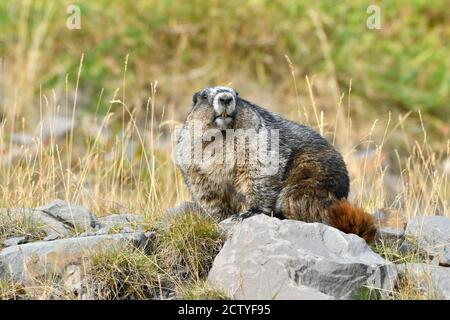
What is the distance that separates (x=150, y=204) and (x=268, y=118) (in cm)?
112

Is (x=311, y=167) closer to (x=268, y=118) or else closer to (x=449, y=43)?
(x=268, y=118)

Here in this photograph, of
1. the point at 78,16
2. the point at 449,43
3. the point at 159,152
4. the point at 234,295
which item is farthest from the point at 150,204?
the point at 449,43

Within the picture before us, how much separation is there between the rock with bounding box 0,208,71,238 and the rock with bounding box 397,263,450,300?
232cm

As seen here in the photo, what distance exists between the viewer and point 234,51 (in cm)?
1405

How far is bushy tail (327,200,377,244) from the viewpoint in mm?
6051

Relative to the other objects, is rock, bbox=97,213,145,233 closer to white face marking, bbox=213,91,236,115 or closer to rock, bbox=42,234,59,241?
rock, bbox=42,234,59,241

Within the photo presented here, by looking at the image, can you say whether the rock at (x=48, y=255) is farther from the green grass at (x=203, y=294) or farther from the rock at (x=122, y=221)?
the green grass at (x=203, y=294)

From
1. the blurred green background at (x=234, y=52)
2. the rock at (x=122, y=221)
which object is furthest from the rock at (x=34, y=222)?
the blurred green background at (x=234, y=52)

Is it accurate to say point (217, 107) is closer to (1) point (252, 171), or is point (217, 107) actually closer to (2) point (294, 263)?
(1) point (252, 171)

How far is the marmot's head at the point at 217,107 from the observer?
6410 millimetres

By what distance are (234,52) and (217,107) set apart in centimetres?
775

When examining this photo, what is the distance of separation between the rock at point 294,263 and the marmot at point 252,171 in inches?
23.8

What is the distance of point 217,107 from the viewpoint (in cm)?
642

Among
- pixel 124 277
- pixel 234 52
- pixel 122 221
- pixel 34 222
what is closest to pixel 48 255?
pixel 124 277
